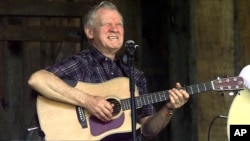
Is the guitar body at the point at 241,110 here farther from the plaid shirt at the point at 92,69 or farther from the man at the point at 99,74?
the plaid shirt at the point at 92,69

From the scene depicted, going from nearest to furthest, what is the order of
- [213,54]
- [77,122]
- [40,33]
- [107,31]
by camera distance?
[77,122]
[107,31]
[213,54]
[40,33]

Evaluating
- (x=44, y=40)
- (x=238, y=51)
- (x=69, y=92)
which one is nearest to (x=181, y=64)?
(x=238, y=51)

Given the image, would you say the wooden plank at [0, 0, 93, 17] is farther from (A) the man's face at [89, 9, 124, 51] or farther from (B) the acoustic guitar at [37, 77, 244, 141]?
(B) the acoustic guitar at [37, 77, 244, 141]

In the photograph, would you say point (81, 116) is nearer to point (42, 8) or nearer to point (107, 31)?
point (107, 31)

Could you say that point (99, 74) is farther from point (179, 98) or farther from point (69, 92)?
point (179, 98)

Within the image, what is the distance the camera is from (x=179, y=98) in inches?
160

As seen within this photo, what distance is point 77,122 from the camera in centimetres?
413

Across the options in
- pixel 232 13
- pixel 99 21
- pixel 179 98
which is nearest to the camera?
pixel 179 98

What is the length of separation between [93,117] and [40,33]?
4.82 feet

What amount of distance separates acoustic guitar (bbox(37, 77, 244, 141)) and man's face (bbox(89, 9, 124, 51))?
240 mm

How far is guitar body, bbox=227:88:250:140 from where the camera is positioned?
13.4 feet

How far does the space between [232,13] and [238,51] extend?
0.87ft

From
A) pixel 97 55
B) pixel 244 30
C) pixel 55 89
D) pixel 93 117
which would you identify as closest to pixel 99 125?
pixel 93 117

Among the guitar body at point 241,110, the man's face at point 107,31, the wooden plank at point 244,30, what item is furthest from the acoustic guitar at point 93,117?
the wooden plank at point 244,30
